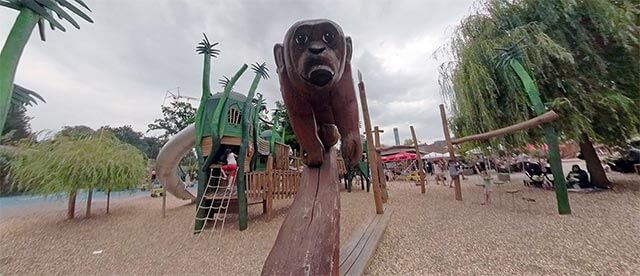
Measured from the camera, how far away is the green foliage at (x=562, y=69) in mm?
6500

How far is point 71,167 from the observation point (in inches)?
309

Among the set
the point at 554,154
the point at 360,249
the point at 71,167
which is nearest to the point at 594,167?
the point at 554,154

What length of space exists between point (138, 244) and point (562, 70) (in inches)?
462

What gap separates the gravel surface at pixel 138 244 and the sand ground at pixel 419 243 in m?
0.02

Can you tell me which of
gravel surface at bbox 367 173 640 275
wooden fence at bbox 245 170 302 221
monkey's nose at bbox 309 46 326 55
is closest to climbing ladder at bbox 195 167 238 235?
wooden fence at bbox 245 170 302 221

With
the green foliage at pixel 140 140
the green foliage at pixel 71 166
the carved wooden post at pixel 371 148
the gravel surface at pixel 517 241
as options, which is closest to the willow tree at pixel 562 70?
the gravel surface at pixel 517 241

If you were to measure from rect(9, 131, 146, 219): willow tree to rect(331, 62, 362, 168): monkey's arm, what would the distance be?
9.79 m

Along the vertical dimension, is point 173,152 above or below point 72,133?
below

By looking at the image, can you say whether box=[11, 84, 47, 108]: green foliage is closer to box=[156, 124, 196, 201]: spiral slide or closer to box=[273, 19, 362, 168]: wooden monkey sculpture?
box=[273, 19, 362, 168]: wooden monkey sculpture

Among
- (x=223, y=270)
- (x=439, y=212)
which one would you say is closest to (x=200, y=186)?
(x=223, y=270)

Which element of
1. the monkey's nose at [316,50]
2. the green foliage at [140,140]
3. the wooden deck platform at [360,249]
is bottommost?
the wooden deck platform at [360,249]

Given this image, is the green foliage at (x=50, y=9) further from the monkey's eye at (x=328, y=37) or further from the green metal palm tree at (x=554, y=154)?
the green metal palm tree at (x=554, y=154)

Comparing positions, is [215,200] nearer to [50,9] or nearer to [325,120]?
[50,9]

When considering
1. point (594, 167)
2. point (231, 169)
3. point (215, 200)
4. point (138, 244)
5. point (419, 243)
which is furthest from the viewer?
point (594, 167)
